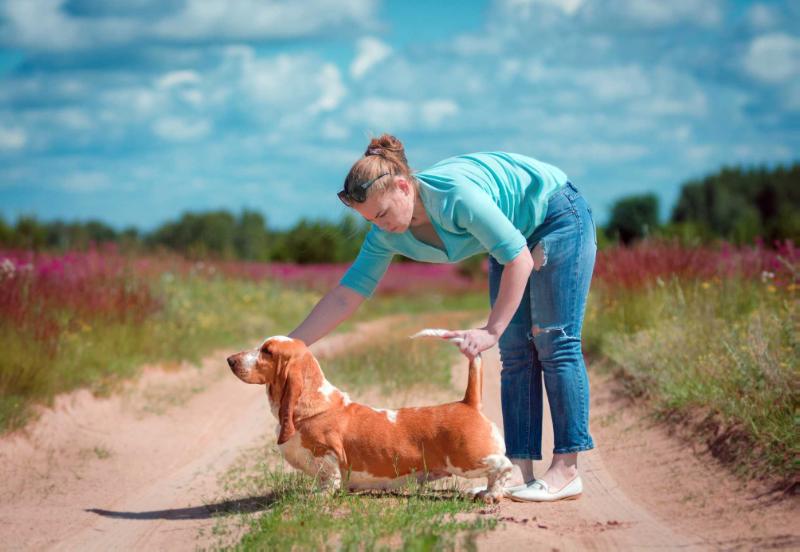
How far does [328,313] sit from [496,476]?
1320 millimetres

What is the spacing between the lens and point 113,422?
8.71m

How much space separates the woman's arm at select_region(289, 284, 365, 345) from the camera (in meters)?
5.18

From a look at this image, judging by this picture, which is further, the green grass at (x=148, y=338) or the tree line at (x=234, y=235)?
the tree line at (x=234, y=235)

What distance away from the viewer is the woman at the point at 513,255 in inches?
176

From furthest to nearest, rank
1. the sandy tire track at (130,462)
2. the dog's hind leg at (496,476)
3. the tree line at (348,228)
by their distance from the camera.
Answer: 1. the tree line at (348,228)
2. the sandy tire track at (130,462)
3. the dog's hind leg at (496,476)

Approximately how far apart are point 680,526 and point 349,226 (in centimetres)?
254

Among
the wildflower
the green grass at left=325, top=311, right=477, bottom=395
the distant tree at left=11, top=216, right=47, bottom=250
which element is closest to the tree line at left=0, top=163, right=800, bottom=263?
the distant tree at left=11, top=216, right=47, bottom=250

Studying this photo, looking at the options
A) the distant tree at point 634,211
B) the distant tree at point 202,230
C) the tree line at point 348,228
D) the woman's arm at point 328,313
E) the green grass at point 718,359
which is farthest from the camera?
the distant tree at point 202,230

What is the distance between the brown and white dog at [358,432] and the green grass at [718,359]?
2.05 m

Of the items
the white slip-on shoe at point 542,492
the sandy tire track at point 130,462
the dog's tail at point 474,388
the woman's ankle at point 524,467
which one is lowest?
the sandy tire track at point 130,462

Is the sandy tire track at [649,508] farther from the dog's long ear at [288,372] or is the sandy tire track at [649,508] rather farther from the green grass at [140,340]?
the green grass at [140,340]

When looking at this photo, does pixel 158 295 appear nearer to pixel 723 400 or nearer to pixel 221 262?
pixel 221 262

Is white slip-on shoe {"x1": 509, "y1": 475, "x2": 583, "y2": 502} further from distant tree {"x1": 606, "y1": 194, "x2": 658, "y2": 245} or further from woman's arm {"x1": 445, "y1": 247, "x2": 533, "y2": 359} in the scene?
distant tree {"x1": 606, "y1": 194, "x2": 658, "y2": 245}

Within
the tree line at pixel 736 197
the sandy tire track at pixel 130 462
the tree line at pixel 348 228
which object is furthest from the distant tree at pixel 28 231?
the tree line at pixel 736 197
